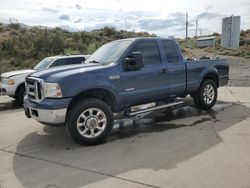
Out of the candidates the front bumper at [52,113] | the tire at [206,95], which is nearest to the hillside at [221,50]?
the tire at [206,95]

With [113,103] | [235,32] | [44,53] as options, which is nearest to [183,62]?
[113,103]

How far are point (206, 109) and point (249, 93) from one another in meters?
3.40

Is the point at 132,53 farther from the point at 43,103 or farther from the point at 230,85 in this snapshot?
the point at 230,85

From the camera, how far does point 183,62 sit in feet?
24.0

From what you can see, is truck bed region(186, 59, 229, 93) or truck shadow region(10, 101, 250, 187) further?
truck bed region(186, 59, 229, 93)

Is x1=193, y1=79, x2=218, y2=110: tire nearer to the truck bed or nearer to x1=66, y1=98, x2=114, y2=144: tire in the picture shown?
the truck bed

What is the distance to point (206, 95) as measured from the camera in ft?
26.9

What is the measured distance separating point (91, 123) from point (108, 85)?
2.68 ft

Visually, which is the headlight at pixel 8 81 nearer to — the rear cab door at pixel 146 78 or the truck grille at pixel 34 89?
the truck grille at pixel 34 89

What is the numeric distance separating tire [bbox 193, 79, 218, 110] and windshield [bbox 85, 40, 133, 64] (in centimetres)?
269

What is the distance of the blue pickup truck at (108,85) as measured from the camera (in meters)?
5.30

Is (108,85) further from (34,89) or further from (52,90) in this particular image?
(34,89)

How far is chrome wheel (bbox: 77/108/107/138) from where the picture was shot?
5.49 metres

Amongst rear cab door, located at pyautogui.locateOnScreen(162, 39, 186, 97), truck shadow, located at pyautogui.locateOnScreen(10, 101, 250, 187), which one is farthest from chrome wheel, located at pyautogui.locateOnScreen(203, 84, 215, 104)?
rear cab door, located at pyautogui.locateOnScreen(162, 39, 186, 97)
